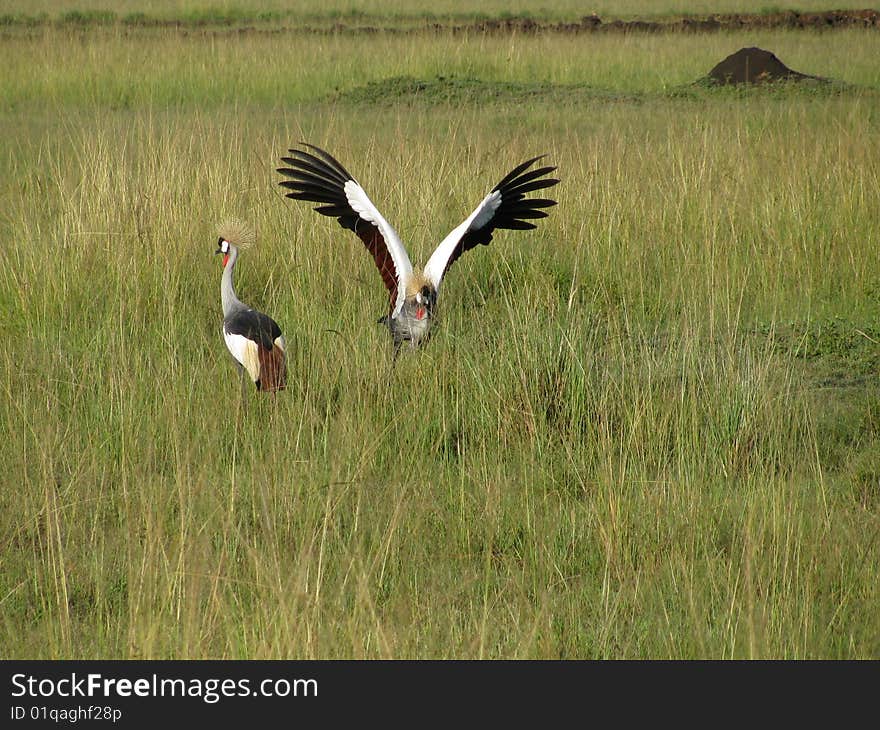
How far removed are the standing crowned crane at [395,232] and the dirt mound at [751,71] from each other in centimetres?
1034

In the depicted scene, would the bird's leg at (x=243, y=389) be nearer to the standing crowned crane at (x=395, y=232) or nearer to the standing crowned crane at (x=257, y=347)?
the standing crowned crane at (x=257, y=347)

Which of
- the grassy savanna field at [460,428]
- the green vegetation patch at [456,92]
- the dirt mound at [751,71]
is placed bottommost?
the grassy savanna field at [460,428]

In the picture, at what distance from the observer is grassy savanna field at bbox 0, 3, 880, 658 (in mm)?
2799

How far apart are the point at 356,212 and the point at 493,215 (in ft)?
1.88

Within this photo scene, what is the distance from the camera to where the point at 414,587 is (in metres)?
3.03

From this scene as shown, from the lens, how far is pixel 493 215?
468cm

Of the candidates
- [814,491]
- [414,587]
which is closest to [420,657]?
[414,587]

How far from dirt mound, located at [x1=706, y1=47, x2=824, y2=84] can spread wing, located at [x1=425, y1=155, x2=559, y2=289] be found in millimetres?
10283

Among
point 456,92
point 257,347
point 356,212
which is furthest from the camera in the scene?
point 456,92

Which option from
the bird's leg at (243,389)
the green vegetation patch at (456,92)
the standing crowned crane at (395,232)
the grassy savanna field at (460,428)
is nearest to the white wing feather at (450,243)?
the standing crowned crane at (395,232)

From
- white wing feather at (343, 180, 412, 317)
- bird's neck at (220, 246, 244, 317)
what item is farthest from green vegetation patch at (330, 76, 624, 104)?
bird's neck at (220, 246, 244, 317)

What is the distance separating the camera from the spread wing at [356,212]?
176 inches

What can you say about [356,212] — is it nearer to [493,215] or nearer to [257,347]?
[493,215]

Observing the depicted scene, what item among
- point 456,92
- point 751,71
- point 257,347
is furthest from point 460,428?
point 751,71
